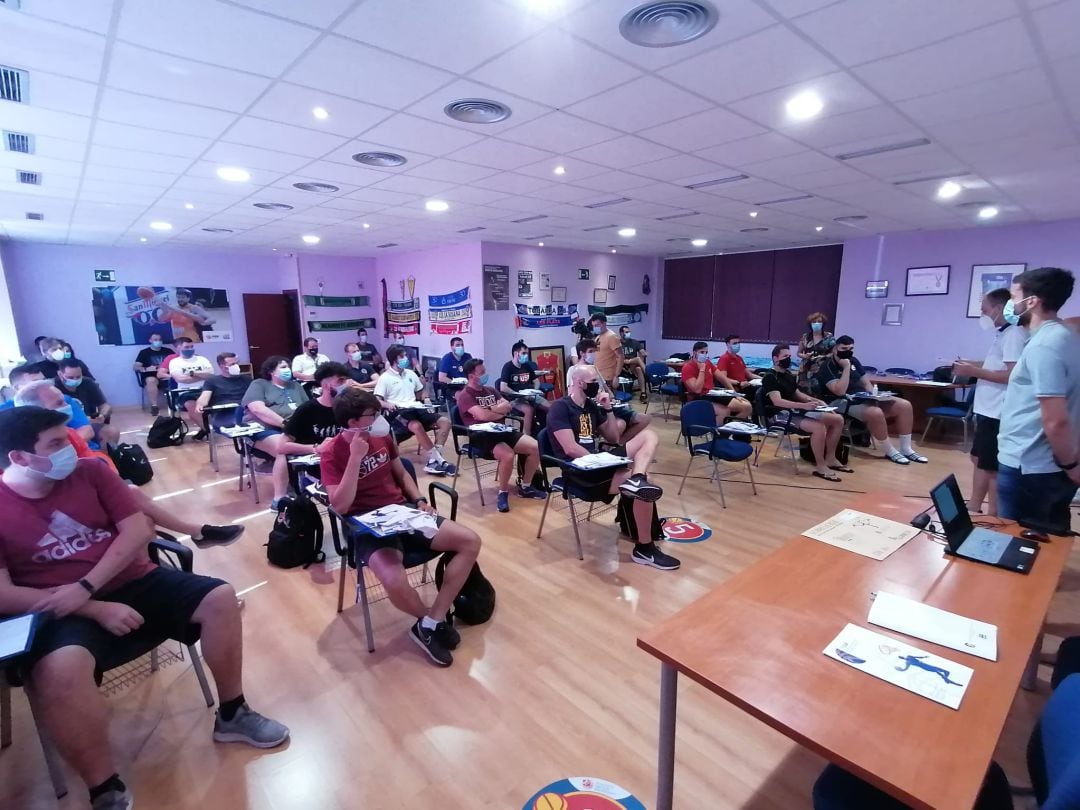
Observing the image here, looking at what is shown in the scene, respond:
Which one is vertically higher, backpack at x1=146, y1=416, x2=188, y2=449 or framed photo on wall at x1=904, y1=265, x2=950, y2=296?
framed photo on wall at x1=904, y1=265, x2=950, y2=296

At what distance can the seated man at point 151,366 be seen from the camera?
8.76 meters

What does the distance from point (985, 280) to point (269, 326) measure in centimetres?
1270

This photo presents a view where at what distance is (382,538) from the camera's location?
2.53m

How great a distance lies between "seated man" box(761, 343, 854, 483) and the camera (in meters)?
5.26

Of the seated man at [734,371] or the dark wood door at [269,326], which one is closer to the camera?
the seated man at [734,371]

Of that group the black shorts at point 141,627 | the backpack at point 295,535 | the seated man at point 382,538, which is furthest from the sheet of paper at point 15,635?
the backpack at point 295,535

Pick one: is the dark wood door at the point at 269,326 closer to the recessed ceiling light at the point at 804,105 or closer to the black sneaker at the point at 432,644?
the black sneaker at the point at 432,644

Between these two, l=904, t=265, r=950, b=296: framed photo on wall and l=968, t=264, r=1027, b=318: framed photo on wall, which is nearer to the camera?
l=968, t=264, r=1027, b=318: framed photo on wall

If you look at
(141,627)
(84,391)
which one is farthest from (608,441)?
(84,391)

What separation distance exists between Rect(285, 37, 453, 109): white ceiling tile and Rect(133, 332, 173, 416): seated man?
8304mm

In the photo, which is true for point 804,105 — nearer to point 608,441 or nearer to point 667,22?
point 667,22

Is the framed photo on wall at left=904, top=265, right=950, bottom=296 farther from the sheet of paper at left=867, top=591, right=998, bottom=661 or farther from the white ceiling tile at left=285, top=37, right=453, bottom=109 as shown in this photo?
the white ceiling tile at left=285, top=37, right=453, bottom=109

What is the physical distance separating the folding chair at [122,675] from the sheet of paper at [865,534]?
8.38 feet

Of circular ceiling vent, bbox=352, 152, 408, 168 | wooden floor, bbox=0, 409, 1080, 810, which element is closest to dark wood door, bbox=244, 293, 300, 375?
circular ceiling vent, bbox=352, 152, 408, 168
